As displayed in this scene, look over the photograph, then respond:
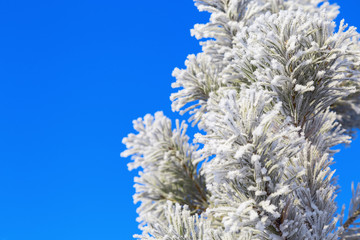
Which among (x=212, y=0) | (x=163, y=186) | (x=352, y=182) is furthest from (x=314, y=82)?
(x=163, y=186)

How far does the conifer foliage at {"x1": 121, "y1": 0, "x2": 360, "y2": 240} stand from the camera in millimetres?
1795

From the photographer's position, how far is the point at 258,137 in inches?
69.9

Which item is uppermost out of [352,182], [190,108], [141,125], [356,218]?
[141,125]

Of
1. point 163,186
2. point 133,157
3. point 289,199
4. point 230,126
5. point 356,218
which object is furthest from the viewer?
point 133,157

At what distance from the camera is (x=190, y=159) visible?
379cm

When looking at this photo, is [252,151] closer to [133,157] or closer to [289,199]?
[289,199]

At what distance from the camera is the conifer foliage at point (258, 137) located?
1.79 m

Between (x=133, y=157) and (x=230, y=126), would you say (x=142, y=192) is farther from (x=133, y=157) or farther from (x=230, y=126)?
(x=230, y=126)

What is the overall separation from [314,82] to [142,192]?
90.7 inches

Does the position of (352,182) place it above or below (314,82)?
below

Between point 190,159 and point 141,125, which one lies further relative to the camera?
point 141,125

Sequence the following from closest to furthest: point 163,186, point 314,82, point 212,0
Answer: point 314,82
point 212,0
point 163,186

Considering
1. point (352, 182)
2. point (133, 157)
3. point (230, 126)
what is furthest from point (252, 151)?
point (133, 157)

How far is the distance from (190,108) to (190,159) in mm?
567
